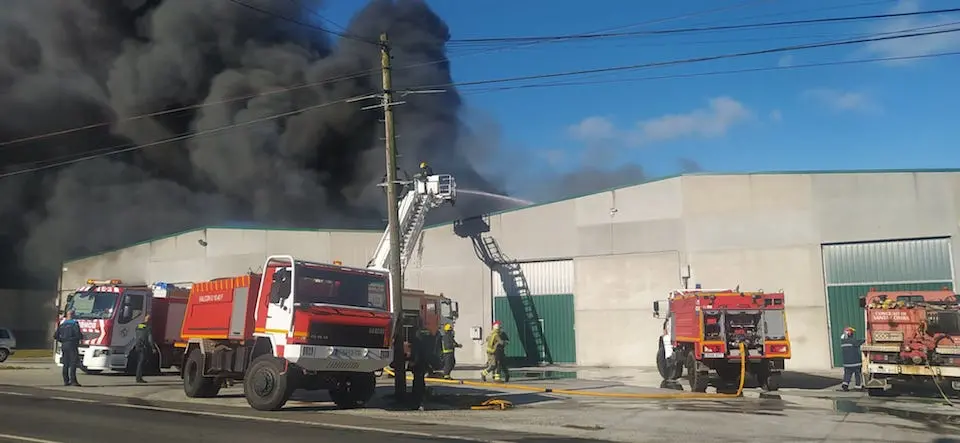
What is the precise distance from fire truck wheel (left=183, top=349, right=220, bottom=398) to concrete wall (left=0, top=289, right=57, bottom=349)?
3326cm

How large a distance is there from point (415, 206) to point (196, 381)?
1141 centimetres

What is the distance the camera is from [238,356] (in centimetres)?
1124

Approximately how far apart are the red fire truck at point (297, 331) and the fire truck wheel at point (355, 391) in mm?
15

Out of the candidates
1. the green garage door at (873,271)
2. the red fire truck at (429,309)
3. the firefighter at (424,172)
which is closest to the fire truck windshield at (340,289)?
the red fire truck at (429,309)

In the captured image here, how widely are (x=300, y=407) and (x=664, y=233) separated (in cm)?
1313

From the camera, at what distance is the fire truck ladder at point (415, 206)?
72.5 ft

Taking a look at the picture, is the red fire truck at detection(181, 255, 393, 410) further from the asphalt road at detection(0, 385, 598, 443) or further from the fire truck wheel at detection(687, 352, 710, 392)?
the fire truck wheel at detection(687, 352, 710, 392)

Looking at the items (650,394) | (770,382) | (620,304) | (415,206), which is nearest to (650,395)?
(650,394)

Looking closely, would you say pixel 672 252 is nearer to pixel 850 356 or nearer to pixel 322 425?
pixel 850 356

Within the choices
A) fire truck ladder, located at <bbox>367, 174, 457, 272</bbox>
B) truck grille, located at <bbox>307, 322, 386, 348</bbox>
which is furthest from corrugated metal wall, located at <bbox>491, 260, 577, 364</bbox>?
truck grille, located at <bbox>307, 322, 386, 348</bbox>

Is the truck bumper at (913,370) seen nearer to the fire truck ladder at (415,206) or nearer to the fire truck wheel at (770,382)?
the fire truck wheel at (770,382)

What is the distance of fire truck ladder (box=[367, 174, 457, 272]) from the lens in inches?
870

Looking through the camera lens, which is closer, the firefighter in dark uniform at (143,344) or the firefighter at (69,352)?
the firefighter at (69,352)

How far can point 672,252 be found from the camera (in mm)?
21156
